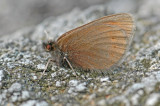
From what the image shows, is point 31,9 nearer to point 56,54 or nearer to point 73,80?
point 56,54

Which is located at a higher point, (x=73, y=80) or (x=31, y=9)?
(x=31, y=9)

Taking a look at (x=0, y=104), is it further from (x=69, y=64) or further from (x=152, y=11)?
(x=152, y=11)

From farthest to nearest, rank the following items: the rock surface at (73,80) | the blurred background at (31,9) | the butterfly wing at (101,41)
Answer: the blurred background at (31,9) < the butterfly wing at (101,41) < the rock surface at (73,80)

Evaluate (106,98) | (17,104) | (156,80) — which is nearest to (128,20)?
(156,80)

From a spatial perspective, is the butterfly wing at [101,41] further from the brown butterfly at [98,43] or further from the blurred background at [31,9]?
the blurred background at [31,9]

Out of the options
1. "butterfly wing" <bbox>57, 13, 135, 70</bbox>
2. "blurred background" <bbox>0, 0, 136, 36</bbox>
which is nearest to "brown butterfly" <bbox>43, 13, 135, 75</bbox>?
"butterfly wing" <bbox>57, 13, 135, 70</bbox>

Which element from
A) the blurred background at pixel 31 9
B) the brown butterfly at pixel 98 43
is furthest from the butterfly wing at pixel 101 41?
the blurred background at pixel 31 9

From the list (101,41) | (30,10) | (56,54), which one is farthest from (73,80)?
(30,10)
